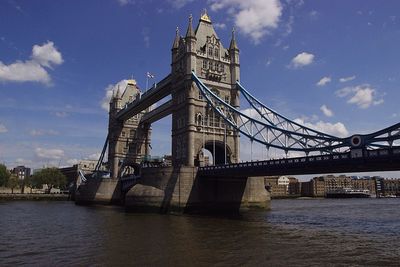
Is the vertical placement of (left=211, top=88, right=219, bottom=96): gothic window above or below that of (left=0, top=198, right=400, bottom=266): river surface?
above

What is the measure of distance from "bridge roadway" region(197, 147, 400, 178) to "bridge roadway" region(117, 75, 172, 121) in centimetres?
2315

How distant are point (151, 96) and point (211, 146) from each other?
56.4 ft

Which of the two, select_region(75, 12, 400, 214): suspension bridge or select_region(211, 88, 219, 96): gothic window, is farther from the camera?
select_region(211, 88, 219, 96): gothic window

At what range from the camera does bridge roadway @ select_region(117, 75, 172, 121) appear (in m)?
70.6

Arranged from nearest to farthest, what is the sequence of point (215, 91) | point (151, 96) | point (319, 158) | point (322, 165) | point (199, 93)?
1. point (319, 158)
2. point (322, 165)
3. point (199, 93)
4. point (215, 91)
5. point (151, 96)

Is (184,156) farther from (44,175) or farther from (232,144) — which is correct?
(44,175)

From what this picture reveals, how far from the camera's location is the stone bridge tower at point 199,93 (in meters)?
61.4

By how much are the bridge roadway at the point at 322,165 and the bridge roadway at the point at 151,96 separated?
23.1m

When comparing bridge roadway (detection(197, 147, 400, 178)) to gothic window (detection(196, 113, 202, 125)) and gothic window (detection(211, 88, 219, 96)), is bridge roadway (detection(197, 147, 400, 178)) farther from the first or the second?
gothic window (detection(211, 88, 219, 96))

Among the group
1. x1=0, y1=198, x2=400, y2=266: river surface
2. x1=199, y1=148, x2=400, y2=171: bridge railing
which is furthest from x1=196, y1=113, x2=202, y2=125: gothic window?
x1=0, y1=198, x2=400, y2=266: river surface

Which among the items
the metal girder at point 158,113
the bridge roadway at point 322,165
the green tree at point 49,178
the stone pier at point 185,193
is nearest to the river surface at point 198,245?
the bridge roadway at point 322,165

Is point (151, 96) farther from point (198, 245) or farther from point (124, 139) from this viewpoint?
point (198, 245)

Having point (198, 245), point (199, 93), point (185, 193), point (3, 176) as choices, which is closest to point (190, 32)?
point (199, 93)

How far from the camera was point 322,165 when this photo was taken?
40000 millimetres
